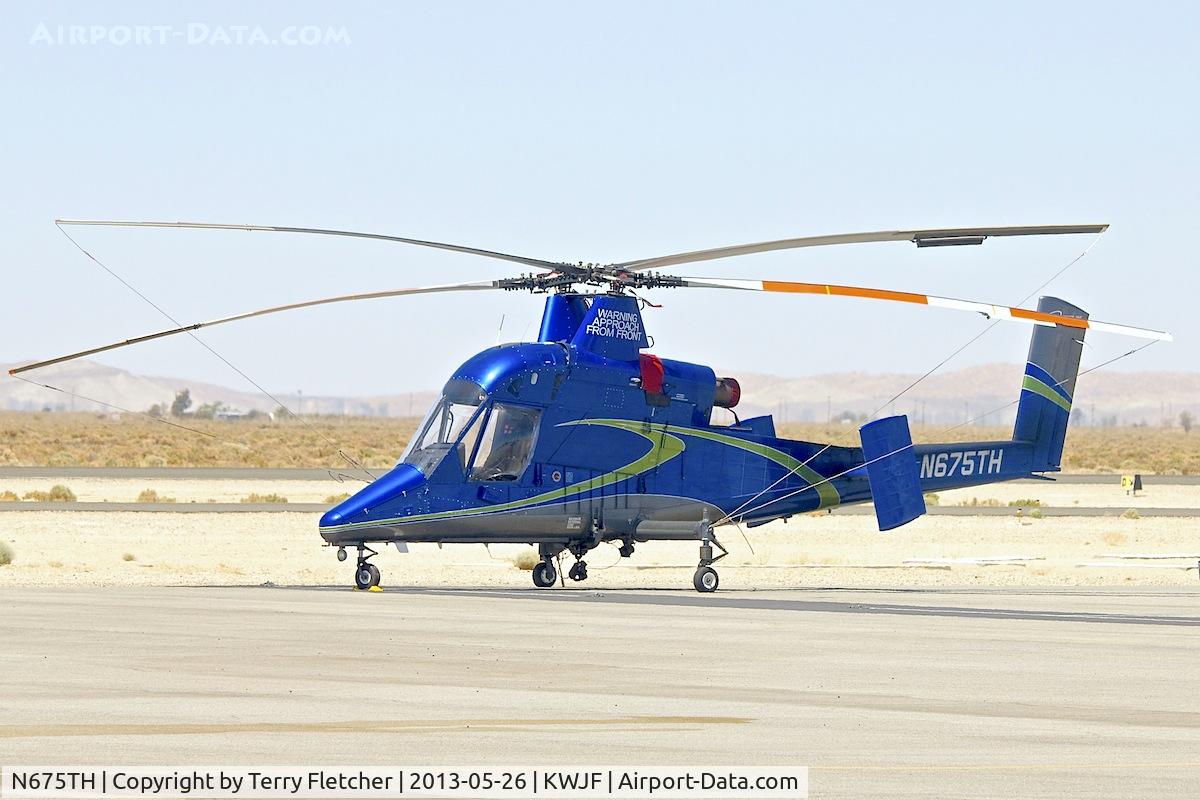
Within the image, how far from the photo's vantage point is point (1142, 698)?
510 inches

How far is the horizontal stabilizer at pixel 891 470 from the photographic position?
2498 centimetres

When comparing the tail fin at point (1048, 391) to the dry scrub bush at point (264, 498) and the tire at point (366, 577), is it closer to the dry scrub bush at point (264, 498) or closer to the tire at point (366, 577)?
the tire at point (366, 577)

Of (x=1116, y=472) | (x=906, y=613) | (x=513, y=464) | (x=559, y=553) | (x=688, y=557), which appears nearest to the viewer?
(x=906, y=613)

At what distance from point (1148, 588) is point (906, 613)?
25.6 feet

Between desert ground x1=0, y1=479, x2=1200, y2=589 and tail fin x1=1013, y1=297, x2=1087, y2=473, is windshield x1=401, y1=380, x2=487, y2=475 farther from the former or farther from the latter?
tail fin x1=1013, y1=297, x2=1087, y2=473

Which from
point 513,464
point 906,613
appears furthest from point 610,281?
point 906,613

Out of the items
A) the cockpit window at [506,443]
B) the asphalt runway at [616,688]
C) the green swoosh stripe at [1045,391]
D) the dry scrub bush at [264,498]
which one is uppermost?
the green swoosh stripe at [1045,391]

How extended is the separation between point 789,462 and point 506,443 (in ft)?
17.1

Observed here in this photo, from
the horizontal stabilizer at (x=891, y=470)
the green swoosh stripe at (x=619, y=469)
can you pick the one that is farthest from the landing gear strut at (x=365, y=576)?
the horizontal stabilizer at (x=891, y=470)

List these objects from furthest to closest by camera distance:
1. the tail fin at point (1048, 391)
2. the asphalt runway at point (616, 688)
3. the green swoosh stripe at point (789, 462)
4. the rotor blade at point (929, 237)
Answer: the tail fin at point (1048, 391) < the green swoosh stripe at point (789, 462) < the rotor blade at point (929, 237) < the asphalt runway at point (616, 688)

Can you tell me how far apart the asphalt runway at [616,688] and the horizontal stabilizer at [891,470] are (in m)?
3.65

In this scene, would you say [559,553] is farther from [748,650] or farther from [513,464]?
[748,650]

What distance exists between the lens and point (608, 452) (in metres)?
23.9

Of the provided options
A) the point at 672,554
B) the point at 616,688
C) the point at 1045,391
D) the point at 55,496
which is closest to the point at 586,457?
the point at 1045,391
